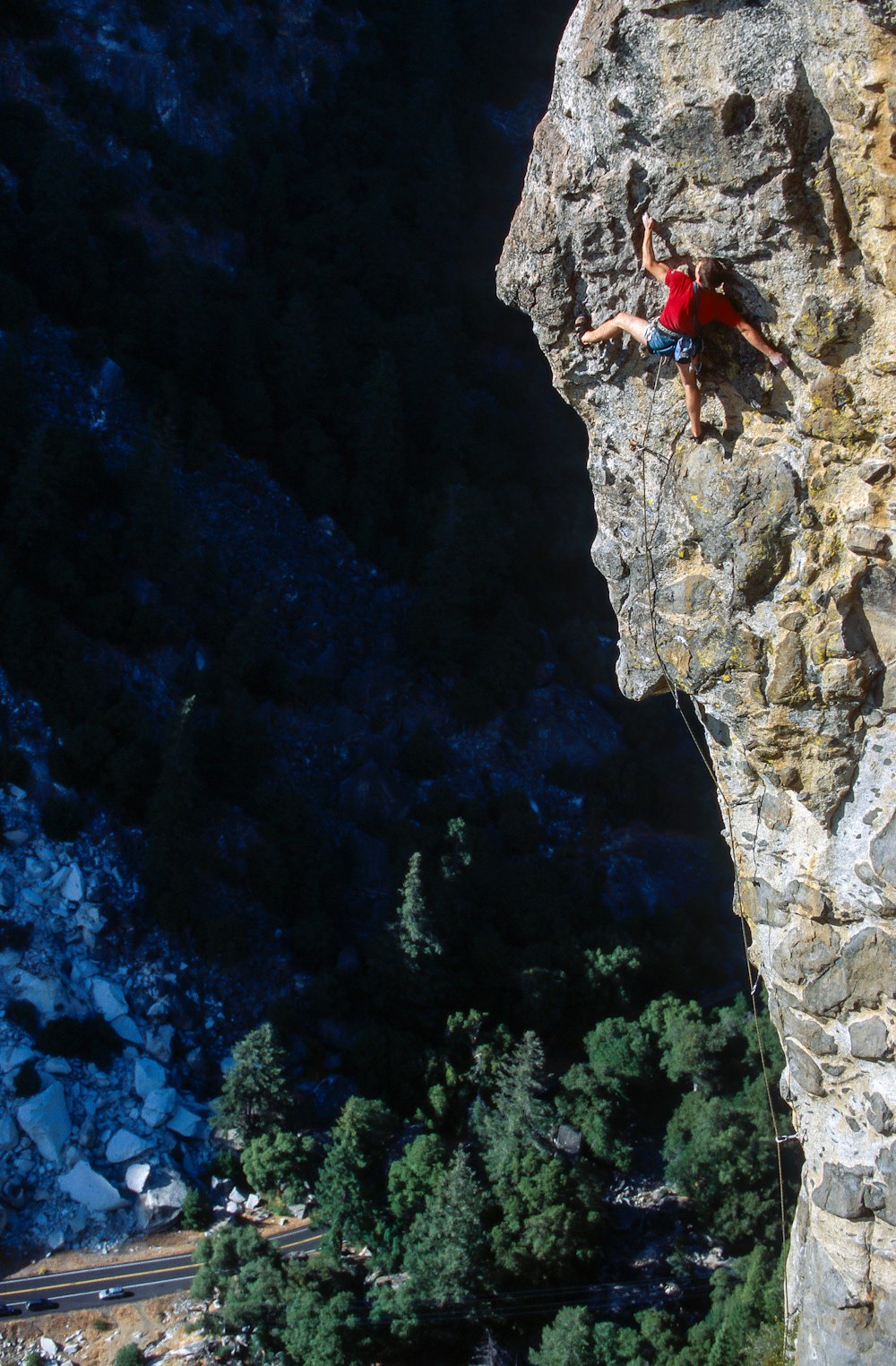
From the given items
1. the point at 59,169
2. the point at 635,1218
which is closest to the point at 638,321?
the point at 635,1218

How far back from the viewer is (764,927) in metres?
9.80

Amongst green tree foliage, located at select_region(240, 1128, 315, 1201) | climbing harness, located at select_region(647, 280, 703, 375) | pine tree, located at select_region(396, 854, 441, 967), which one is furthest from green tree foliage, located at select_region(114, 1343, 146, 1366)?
climbing harness, located at select_region(647, 280, 703, 375)

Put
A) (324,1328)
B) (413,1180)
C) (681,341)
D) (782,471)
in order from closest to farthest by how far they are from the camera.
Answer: (681,341)
(782,471)
(324,1328)
(413,1180)

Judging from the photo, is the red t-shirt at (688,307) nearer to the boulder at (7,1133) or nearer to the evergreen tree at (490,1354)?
the evergreen tree at (490,1354)

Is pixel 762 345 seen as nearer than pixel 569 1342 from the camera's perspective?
Yes

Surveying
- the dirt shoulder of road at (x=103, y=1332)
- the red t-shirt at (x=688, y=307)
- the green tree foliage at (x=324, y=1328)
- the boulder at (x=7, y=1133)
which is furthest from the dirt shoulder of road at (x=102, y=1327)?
the red t-shirt at (x=688, y=307)

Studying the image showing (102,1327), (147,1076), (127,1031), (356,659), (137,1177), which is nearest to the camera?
(102,1327)

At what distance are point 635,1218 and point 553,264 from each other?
74.7 feet

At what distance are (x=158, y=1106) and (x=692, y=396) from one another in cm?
2299

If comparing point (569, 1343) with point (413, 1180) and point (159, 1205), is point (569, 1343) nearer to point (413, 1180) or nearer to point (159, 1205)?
point (413, 1180)

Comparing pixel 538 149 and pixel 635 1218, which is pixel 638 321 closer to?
pixel 538 149

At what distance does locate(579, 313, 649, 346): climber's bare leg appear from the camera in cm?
875

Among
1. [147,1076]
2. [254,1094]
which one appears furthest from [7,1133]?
[254,1094]

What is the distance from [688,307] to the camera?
26.3 feet
